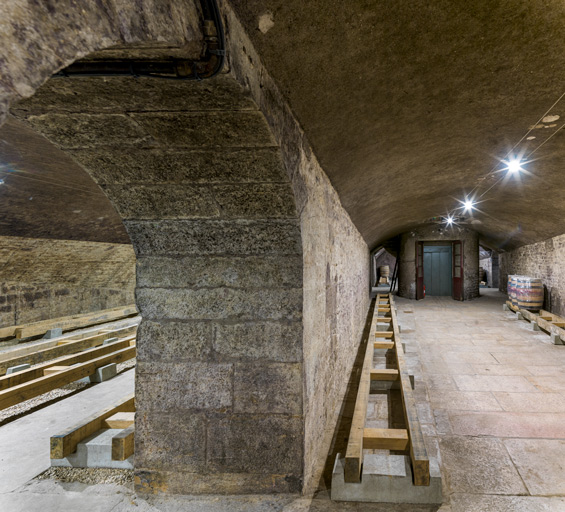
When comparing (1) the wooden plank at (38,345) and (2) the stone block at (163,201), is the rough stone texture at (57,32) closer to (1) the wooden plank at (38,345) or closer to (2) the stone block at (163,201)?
→ (2) the stone block at (163,201)

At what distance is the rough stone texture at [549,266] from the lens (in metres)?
8.69

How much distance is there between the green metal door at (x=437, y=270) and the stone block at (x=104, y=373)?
535 inches

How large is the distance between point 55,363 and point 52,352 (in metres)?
1.01

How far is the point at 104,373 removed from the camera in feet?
15.5

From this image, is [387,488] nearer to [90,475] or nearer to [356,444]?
[356,444]

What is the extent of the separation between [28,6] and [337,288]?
3.81m

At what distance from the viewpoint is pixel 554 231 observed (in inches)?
339

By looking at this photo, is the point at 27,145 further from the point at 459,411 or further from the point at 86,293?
the point at 86,293

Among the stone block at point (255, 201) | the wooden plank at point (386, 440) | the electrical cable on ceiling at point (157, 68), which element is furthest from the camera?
the wooden plank at point (386, 440)

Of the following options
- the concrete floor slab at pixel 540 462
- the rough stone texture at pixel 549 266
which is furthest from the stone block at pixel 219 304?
the rough stone texture at pixel 549 266

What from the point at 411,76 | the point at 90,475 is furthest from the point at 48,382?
the point at 411,76

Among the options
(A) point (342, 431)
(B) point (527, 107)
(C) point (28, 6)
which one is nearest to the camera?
(C) point (28, 6)

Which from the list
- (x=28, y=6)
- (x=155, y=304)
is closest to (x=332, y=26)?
(x=28, y=6)

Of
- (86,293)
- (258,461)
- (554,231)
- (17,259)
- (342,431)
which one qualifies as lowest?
(342,431)
